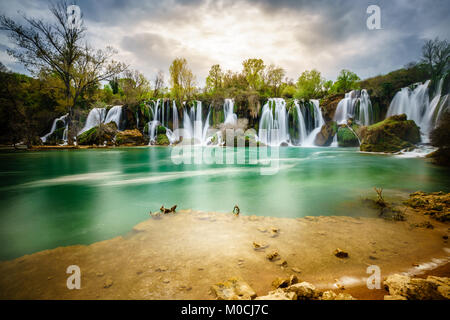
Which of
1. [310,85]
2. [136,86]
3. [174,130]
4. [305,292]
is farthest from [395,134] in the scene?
[136,86]

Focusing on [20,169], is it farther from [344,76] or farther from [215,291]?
[344,76]

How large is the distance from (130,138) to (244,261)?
25.2m

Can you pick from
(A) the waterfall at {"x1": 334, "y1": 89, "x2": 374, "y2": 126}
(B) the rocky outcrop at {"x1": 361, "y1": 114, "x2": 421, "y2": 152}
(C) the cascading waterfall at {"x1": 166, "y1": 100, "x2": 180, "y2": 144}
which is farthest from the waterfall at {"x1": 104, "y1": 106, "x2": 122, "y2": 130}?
(A) the waterfall at {"x1": 334, "y1": 89, "x2": 374, "y2": 126}

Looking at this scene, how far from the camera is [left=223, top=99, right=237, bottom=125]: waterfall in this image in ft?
88.0

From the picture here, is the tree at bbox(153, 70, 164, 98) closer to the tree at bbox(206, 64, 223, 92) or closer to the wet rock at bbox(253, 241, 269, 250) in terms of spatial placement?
the tree at bbox(206, 64, 223, 92)

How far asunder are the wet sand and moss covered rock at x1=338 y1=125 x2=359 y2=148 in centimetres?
2195

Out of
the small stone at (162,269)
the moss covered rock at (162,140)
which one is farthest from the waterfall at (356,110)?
the small stone at (162,269)

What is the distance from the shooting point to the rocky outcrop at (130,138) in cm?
2294

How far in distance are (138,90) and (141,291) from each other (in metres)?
41.2

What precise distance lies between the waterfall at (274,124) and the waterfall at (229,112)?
4082 mm

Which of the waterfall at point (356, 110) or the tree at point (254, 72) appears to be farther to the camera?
the tree at point (254, 72)

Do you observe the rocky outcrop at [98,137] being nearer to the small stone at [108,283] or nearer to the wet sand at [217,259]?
the wet sand at [217,259]

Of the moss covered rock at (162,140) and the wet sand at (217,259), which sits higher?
the moss covered rock at (162,140)
